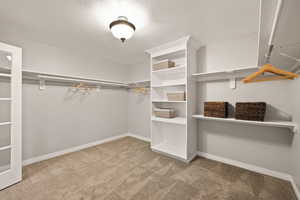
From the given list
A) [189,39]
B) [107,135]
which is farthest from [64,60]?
[189,39]

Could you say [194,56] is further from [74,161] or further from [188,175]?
[74,161]

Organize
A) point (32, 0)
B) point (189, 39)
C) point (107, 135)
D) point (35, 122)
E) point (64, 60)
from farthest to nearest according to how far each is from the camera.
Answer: point (107, 135) → point (64, 60) → point (35, 122) → point (189, 39) → point (32, 0)

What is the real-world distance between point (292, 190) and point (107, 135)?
346 centimetres

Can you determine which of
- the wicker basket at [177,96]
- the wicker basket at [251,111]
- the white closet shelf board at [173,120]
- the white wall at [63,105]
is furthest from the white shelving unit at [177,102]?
the white wall at [63,105]

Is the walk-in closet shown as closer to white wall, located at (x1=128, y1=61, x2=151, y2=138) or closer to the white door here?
the white door

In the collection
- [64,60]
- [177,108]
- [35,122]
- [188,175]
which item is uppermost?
[64,60]

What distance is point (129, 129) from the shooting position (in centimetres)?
374

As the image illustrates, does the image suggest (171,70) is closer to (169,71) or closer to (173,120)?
(169,71)

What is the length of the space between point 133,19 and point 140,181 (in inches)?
90.7

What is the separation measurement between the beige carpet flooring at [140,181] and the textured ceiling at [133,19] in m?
2.26

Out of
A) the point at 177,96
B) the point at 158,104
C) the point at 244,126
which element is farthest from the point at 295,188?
the point at 158,104

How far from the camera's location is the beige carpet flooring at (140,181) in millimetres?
1422

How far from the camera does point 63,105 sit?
8.16ft

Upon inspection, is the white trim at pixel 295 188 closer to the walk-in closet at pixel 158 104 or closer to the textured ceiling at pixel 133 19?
the walk-in closet at pixel 158 104
